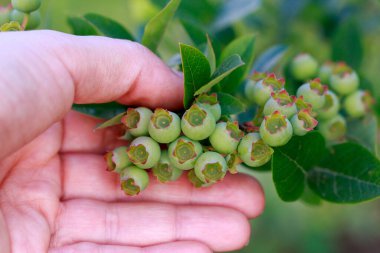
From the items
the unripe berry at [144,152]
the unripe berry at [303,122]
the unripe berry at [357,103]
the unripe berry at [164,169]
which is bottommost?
the unripe berry at [164,169]

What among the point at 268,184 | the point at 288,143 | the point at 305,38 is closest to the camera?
the point at 288,143

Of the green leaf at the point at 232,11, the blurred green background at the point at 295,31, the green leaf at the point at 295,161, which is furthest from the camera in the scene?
the blurred green background at the point at 295,31

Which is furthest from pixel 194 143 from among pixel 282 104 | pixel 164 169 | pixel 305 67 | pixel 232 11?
pixel 232 11

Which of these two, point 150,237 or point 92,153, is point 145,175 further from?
point 92,153

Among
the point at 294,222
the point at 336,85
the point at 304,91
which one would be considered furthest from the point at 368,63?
the point at 294,222

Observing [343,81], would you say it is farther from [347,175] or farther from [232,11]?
[232,11]

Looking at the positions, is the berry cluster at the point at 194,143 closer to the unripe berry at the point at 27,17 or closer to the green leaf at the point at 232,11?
the unripe berry at the point at 27,17

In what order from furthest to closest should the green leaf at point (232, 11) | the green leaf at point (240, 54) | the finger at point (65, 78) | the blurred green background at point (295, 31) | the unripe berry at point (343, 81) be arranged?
the blurred green background at point (295, 31) < the green leaf at point (232, 11) < the unripe berry at point (343, 81) < the green leaf at point (240, 54) < the finger at point (65, 78)

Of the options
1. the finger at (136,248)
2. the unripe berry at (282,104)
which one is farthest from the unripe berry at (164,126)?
the finger at (136,248)
